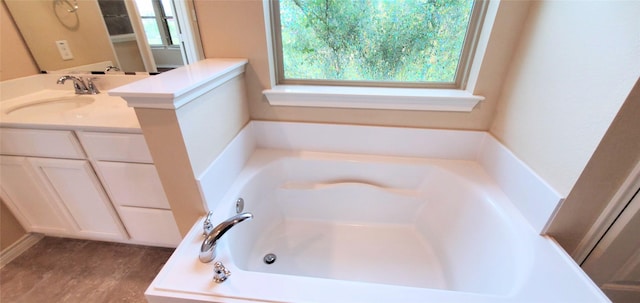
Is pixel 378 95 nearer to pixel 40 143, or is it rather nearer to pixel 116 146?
pixel 116 146

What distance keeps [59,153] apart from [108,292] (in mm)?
762

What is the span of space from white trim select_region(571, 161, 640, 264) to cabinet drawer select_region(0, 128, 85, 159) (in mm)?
2189

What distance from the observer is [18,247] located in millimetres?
1539

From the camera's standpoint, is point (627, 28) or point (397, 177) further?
point (397, 177)

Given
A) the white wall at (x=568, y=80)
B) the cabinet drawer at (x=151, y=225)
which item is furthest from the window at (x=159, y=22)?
the white wall at (x=568, y=80)

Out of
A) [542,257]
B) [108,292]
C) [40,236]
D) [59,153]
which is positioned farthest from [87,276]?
[542,257]

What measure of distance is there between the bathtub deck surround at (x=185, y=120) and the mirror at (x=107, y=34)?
0.28 m

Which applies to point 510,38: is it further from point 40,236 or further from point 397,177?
point 40,236

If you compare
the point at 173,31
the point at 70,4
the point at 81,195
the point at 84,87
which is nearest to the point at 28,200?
the point at 81,195

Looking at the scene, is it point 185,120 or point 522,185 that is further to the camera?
point 522,185

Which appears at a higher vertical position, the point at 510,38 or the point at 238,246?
the point at 510,38

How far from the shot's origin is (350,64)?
1.44 m

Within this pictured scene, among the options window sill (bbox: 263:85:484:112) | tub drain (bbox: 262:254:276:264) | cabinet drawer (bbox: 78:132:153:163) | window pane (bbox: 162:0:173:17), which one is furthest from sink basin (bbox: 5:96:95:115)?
tub drain (bbox: 262:254:276:264)

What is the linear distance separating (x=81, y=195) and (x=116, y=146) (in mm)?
466
